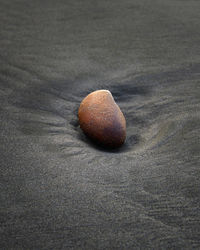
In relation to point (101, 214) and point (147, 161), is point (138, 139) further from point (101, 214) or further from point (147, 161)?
point (101, 214)

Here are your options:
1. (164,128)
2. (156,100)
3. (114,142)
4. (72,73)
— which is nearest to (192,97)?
(156,100)

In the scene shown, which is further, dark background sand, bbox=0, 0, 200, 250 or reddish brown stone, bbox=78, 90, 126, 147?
reddish brown stone, bbox=78, 90, 126, 147

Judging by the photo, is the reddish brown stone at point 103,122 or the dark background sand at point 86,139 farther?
the reddish brown stone at point 103,122

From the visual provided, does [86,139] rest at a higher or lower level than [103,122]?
lower
